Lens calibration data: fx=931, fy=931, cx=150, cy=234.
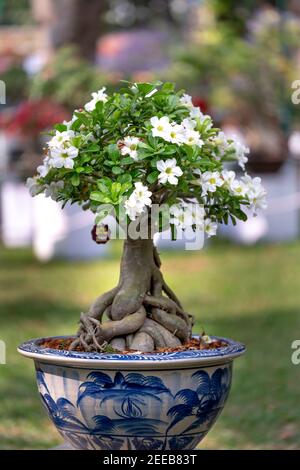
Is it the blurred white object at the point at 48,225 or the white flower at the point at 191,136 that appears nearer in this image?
the white flower at the point at 191,136

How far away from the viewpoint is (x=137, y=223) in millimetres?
3307

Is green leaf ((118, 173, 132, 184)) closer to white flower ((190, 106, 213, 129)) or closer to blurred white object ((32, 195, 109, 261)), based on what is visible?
white flower ((190, 106, 213, 129))

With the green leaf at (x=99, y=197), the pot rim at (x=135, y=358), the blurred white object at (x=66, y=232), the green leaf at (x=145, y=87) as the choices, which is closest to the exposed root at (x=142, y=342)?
the pot rim at (x=135, y=358)

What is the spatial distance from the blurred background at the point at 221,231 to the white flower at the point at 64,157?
2.58 m

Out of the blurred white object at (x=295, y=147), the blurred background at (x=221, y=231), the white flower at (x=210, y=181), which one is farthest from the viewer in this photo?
the blurred white object at (x=295, y=147)

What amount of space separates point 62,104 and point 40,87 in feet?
1.19

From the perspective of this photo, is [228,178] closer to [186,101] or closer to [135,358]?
[186,101]

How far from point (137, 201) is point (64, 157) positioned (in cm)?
30

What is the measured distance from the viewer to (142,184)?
3.13m

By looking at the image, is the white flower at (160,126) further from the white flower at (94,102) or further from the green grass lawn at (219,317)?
the green grass lawn at (219,317)

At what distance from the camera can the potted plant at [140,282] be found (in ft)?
9.88

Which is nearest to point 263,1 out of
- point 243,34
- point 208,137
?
point 243,34

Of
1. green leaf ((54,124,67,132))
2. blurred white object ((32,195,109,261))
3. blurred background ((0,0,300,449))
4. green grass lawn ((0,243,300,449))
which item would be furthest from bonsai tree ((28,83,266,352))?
blurred white object ((32,195,109,261))

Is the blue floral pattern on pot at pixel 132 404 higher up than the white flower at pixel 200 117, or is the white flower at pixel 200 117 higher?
the white flower at pixel 200 117
